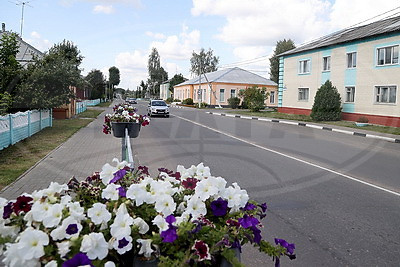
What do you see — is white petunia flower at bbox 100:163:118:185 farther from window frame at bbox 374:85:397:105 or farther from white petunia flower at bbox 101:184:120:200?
window frame at bbox 374:85:397:105

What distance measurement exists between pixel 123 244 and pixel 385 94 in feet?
74.6

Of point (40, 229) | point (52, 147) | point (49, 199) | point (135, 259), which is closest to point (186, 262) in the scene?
point (135, 259)

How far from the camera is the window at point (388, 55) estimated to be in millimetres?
20562

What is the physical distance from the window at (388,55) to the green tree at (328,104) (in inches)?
129

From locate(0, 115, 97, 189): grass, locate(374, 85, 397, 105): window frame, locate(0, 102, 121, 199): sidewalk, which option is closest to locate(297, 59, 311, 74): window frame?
locate(374, 85, 397, 105): window frame

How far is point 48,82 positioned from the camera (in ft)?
56.2

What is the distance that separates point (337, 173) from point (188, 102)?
170 feet

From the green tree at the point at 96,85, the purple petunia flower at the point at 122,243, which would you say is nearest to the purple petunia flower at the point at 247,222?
the purple petunia flower at the point at 122,243

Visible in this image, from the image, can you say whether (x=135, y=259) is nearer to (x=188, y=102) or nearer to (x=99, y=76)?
(x=188, y=102)

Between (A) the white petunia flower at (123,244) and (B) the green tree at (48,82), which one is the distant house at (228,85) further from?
(A) the white petunia flower at (123,244)

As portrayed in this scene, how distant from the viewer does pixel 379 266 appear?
3619 mm

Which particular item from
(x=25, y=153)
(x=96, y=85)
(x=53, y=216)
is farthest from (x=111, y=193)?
(x=96, y=85)

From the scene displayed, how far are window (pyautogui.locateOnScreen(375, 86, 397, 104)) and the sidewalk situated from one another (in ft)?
52.6

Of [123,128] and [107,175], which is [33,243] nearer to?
[107,175]
